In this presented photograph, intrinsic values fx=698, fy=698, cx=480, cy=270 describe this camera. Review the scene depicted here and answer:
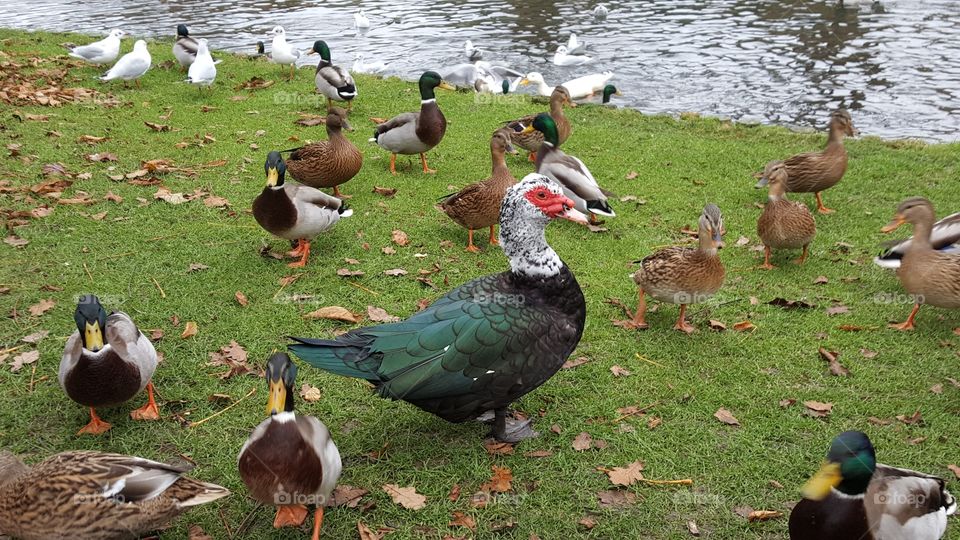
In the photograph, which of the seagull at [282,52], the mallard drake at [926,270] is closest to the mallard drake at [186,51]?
the seagull at [282,52]

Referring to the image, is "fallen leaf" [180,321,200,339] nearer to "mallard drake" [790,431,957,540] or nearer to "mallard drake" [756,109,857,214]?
"mallard drake" [790,431,957,540]

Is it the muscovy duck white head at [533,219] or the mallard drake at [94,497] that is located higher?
the muscovy duck white head at [533,219]

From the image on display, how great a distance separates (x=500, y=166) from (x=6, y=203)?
4.98 meters

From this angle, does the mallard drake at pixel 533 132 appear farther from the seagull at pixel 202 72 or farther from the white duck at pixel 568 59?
the white duck at pixel 568 59

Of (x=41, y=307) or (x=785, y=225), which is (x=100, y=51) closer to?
(x=41, y=307)

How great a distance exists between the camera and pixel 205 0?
23.2 metres

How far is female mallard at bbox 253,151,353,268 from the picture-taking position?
19.8 ft

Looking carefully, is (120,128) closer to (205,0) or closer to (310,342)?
(310,342)

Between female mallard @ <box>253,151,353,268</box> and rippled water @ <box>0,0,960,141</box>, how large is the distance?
802 centimetres

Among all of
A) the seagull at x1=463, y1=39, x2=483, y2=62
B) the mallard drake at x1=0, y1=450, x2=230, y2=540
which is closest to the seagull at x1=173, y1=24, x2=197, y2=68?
the seagull at x1=463, y1=39, x2=483, y2=62

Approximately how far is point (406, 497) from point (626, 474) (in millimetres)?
1291

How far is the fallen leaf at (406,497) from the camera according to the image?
3.87 metres

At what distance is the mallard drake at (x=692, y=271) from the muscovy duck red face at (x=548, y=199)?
1.57m

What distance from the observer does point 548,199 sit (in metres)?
4.14
